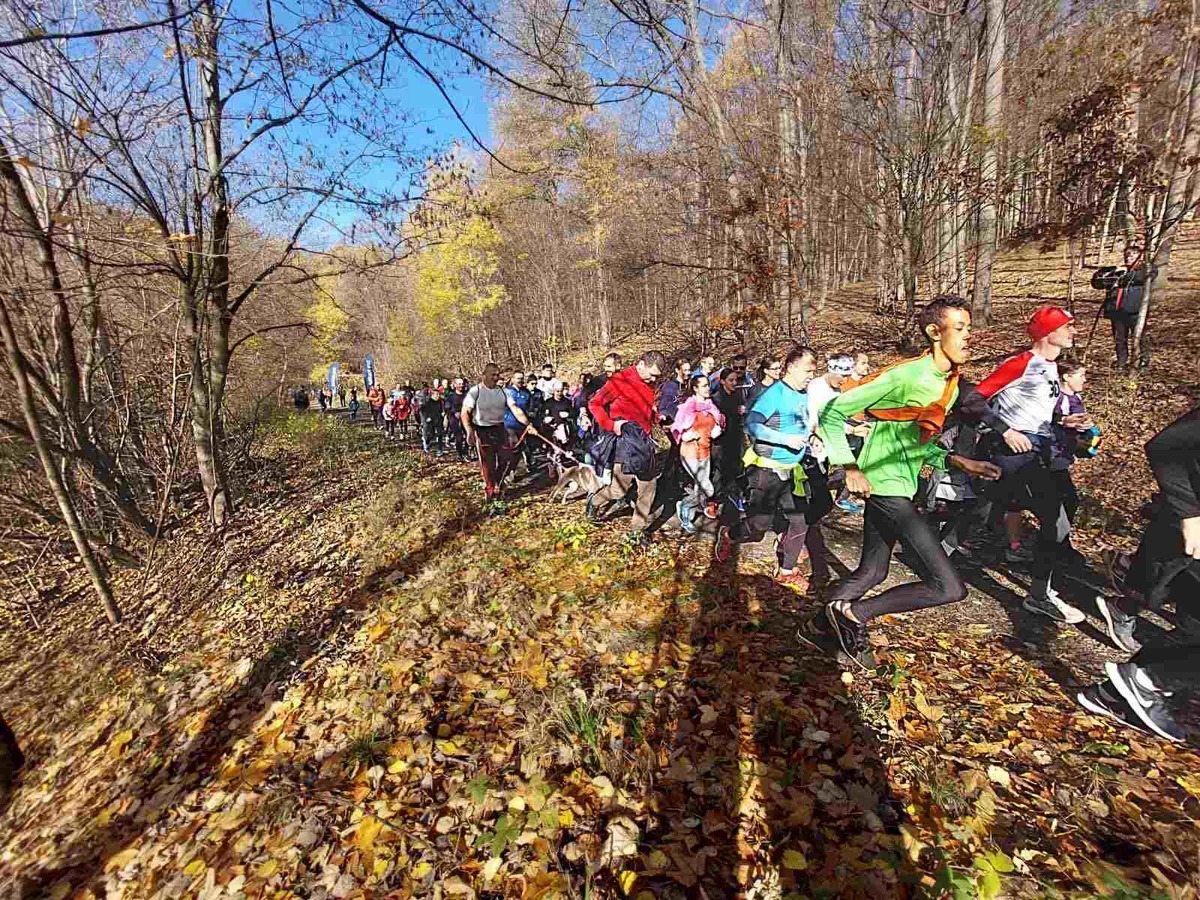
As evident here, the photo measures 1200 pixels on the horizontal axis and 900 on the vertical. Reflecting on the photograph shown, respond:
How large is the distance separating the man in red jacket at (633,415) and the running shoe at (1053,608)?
3.54 meters

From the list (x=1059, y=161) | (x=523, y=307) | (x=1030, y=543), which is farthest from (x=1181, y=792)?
(x=523, y=307)

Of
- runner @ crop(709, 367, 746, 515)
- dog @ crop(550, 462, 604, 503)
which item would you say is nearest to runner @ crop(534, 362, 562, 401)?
dog @ crop(550, 462, 604, 503)

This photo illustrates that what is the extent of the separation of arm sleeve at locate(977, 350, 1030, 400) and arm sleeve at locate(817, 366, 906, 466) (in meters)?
2.02

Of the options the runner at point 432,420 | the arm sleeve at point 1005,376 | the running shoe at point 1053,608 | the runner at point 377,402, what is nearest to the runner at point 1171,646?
the running shoe at point 1053,608

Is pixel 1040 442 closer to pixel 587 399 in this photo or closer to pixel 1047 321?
pixel 1047 321

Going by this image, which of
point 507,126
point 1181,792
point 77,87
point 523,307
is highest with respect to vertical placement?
point 507,126

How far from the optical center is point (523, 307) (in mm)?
28609

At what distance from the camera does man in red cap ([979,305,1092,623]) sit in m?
4.17

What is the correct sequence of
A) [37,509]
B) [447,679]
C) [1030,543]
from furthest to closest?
[37,509]
[1030,543]
[447,679]

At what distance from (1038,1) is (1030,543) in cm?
951

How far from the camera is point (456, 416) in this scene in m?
13.2

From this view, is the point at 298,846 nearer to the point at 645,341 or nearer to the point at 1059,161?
the point at 1059,161

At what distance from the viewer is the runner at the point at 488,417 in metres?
7.67

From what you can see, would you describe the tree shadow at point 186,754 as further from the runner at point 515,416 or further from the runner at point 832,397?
the runner at point 832,397
